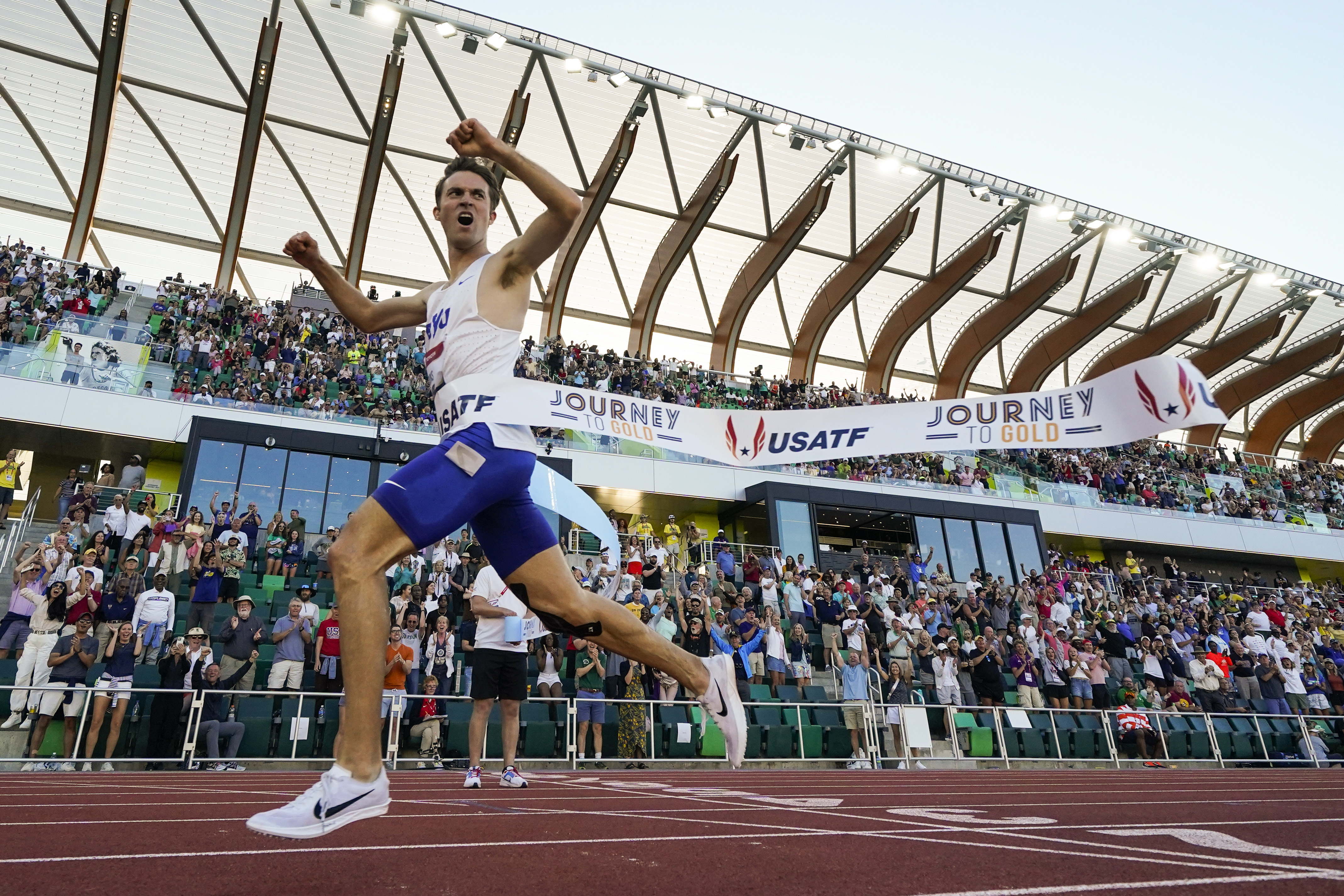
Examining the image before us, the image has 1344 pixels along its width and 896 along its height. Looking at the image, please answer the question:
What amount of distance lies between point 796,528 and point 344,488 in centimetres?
1123

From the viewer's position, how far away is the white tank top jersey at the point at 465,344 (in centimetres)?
272

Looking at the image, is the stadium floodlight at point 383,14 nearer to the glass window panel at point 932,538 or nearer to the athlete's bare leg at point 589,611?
the glass window panel at point 932,538

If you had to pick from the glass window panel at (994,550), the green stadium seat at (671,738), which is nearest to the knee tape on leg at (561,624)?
the green stadium seat at (671,738)

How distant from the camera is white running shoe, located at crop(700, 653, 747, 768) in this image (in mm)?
3158

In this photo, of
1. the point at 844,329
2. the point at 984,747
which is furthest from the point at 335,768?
the point at 844,329

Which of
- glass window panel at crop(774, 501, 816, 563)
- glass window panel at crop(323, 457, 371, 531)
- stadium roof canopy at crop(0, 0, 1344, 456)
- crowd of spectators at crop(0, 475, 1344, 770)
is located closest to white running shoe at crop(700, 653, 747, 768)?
crowd of spectators at crop(0, 475, 1344, 770)

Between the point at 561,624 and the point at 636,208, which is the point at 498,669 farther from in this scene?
the point at 636,208

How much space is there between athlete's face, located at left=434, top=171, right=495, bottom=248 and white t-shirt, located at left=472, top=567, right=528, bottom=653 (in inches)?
109

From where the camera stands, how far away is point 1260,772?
9703mm

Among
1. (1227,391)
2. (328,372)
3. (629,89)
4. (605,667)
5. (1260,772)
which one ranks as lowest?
(1260,772)

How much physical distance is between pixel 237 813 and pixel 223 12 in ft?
91.9

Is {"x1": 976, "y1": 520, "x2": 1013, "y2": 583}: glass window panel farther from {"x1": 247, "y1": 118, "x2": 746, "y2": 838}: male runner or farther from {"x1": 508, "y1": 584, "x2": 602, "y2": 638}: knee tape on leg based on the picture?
{"x1": 508, "y1": 584, "x2": 602, "y2": 638}: knee tape on leg

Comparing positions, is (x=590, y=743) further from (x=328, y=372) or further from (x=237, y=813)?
(x=328, y=372)

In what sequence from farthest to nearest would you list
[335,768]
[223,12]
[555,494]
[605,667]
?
[223,12], [605,667], [555,494], [335,768]
